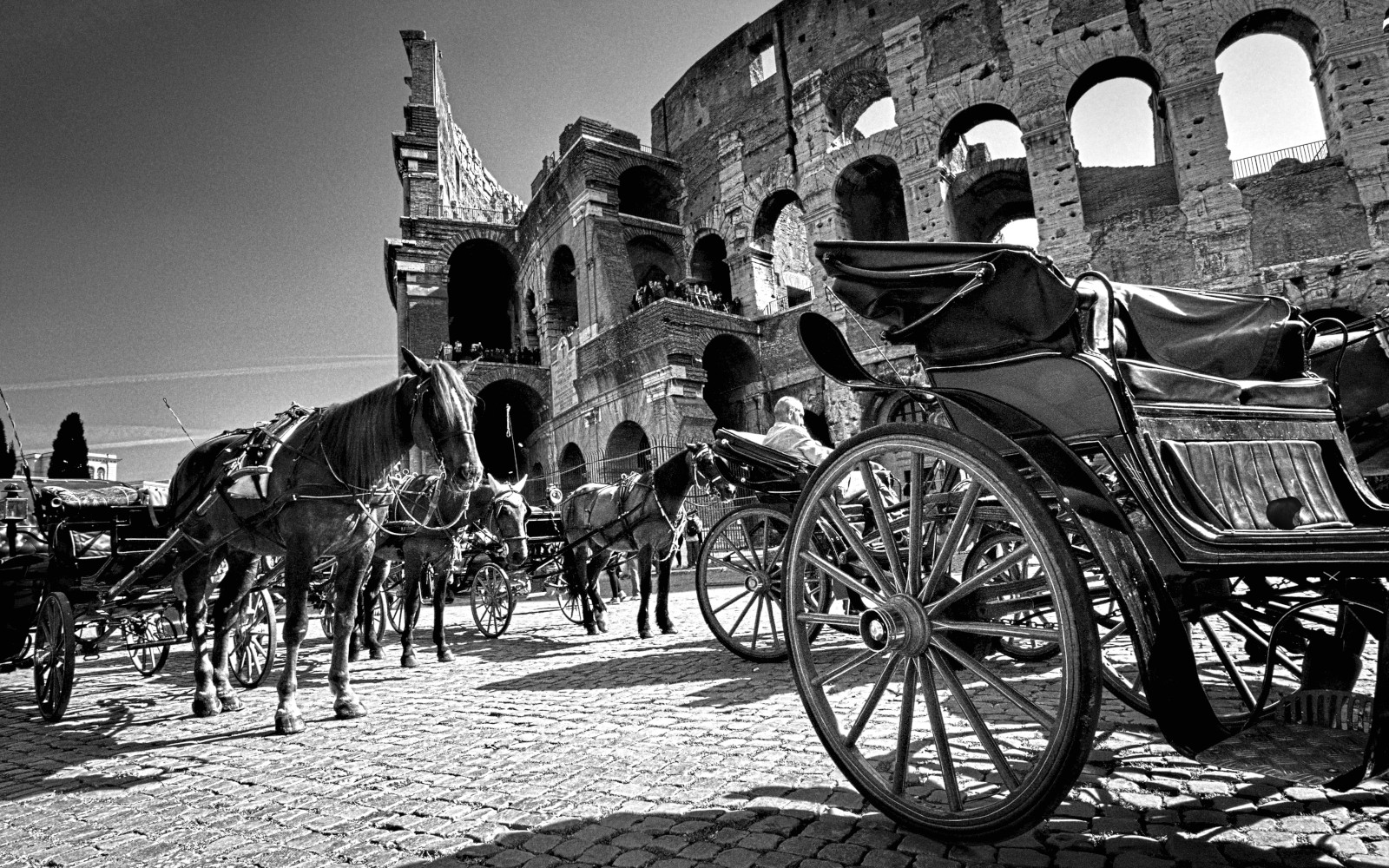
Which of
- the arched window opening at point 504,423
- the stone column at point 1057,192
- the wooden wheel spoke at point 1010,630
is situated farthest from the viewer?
the arched window opening at point 504,423

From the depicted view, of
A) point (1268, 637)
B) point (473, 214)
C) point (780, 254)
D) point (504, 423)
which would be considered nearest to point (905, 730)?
point (1268, 637)

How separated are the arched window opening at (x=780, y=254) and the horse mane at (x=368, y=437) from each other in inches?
592

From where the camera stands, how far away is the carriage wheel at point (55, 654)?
4391mm

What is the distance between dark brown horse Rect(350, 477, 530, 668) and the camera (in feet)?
21.9

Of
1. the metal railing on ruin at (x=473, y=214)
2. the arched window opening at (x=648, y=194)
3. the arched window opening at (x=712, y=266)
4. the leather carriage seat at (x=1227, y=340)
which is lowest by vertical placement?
the leather carriage seat at (x=1227, y=340)

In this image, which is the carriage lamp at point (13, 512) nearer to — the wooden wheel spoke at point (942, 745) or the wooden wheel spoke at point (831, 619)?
the wooden wheel spoke at point (831, 619)

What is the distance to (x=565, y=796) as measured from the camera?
262 cm

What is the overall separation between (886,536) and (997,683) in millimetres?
518

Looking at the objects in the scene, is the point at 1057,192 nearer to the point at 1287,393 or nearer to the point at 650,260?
the point at 650,260

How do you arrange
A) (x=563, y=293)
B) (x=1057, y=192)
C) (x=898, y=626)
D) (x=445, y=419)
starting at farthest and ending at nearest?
(x=563, y=293) → (x=1057, y=192) → (x=445, y=419) → (x=898, y=626)

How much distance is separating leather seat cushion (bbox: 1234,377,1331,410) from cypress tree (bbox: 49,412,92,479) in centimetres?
4843

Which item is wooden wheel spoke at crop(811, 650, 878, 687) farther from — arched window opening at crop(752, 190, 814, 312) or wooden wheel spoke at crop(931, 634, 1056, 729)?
arched window opening at crop(752, 190, 814, 312)

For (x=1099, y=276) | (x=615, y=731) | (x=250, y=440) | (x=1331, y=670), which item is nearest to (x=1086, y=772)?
(x=1331, y=670)

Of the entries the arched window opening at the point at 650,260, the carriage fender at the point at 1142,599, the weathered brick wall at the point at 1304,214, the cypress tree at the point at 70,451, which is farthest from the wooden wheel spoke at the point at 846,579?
the cypress tree at the point at 70,451
